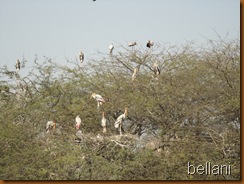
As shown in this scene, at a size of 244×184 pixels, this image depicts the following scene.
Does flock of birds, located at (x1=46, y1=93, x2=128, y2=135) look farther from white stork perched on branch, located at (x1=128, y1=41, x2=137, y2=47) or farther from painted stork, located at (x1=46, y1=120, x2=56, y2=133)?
white stork perched on branch, located at (x1=128, y1=41, x2=137, y2=47)

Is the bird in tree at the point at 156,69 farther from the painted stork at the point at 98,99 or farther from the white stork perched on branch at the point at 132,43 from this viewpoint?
the painted stork at the point at 98,99

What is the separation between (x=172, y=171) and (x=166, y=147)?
593mm

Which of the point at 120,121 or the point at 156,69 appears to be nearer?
the point at 120,121

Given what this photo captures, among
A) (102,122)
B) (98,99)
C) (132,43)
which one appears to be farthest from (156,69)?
(102,122)

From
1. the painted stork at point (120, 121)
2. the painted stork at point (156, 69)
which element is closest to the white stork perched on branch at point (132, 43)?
the painted stork at point (156, 69)

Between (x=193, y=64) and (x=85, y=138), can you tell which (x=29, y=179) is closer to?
(x=85, y=138)

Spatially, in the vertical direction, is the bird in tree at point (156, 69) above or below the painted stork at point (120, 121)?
above

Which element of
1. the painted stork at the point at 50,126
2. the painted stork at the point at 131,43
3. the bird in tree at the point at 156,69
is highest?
the painted stork at the point at 131,43

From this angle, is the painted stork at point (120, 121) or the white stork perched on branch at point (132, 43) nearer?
the painted stork at point (120, 121)

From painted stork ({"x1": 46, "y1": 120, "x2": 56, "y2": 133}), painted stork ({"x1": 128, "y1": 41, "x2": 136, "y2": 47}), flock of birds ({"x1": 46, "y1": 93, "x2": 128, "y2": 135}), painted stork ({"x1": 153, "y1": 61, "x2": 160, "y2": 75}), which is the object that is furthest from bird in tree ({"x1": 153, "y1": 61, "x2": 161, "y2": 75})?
painted stork ({"x1": 46, "y1": 120, "x2": 56, "y2": 133})

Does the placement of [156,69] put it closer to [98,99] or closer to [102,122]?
[98,99]

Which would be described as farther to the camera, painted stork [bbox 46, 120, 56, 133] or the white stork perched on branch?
the white stork perched on branch

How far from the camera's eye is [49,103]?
42.1 feet

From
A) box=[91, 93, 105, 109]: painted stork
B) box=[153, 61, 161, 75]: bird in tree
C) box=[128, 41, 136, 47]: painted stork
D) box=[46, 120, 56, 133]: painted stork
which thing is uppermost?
box=[128, 41, 136, 47]: painted stork
